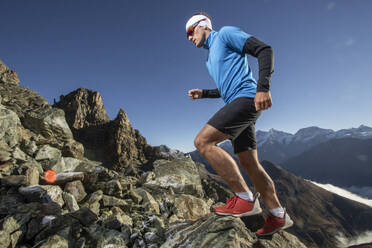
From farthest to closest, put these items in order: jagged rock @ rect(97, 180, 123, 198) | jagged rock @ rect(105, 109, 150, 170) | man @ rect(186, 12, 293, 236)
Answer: jagged rock @ rect(105, 109, 150, 170) → jagged rock @ rect(97, 180, 123, 198) → man @ rect(186, 12, 293, 236)

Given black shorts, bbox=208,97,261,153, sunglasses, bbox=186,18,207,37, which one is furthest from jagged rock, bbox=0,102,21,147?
black shorts, bbox=208,97,261,153

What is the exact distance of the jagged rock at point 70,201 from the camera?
6.79 meters

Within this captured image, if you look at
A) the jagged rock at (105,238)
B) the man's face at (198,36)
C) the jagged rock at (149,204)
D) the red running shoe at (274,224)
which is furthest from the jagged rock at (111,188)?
the man's face at (198,36)

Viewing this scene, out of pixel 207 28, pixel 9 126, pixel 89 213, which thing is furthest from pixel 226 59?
pixel 9 126

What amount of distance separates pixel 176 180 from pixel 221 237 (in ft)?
28.4

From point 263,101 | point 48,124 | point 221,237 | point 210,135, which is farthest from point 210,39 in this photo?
point 48,124

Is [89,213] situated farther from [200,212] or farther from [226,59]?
[200,212]

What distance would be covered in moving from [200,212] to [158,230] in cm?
566

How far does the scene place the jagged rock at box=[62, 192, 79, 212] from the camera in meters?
6.79

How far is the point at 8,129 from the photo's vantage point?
10391mm

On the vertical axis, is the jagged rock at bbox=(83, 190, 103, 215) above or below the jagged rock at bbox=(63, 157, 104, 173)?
below

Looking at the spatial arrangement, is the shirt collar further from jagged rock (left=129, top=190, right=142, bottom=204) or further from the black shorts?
jagged rock (left=129, top=190, right=142, bottom=204)

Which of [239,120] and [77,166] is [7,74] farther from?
[239,120]

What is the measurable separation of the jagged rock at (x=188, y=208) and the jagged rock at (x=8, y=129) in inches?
355
